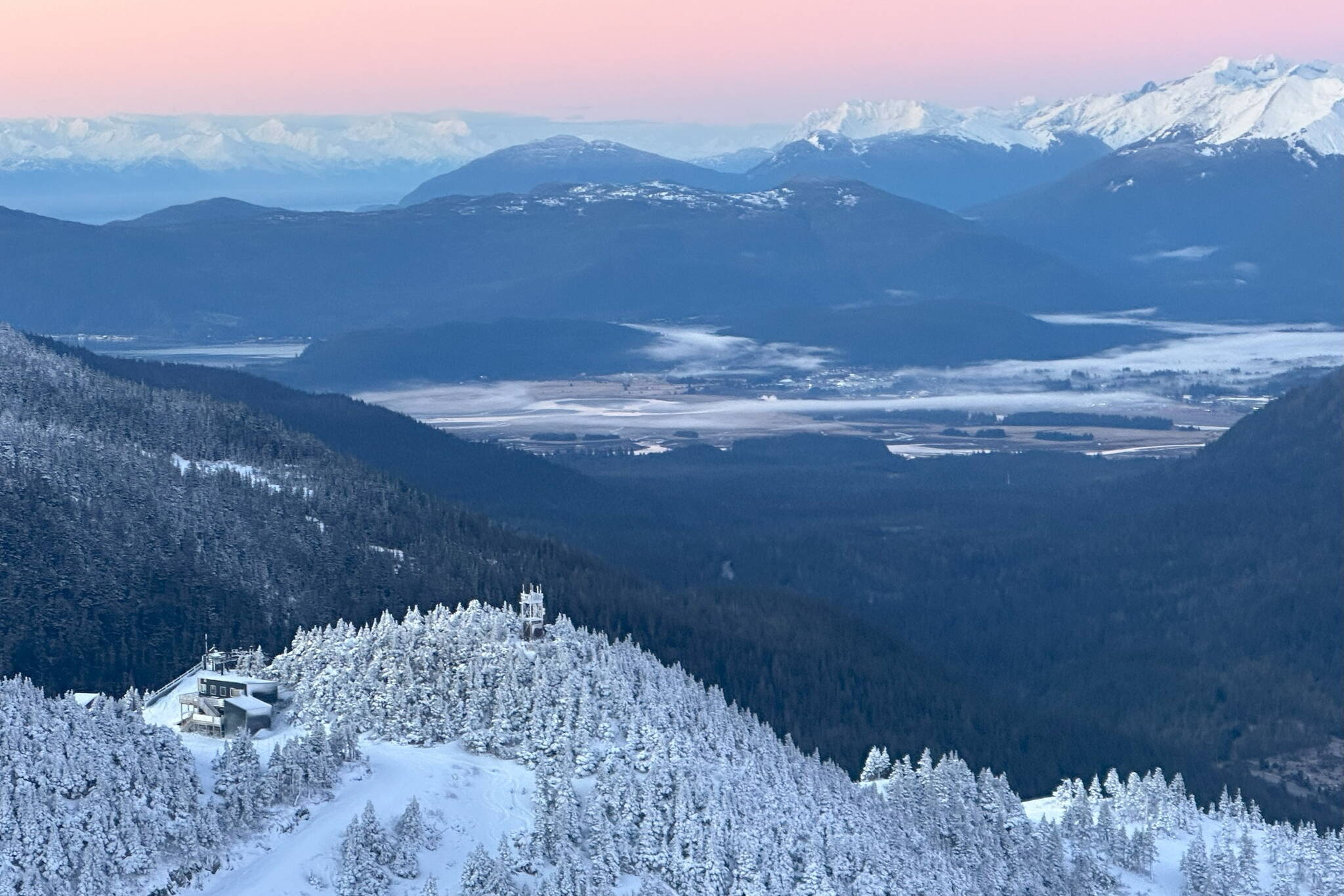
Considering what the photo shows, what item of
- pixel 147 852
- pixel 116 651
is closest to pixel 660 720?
pixel 147 852

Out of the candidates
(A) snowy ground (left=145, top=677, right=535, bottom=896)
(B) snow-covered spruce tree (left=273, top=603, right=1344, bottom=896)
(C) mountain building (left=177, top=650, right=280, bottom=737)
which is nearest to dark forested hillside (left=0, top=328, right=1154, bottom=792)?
(B) snow-covered spruce tree (left=273, top=603, right=1344, bottom=896)

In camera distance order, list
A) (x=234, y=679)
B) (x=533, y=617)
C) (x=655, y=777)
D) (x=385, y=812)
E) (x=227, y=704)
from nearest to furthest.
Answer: (x=385, y=812) → (x=655, y=777) → (x=227, y=704) → (x=234, y=679) → (x=533, y=617)

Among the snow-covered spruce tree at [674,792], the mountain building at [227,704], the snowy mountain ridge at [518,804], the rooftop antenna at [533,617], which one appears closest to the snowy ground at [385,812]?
the snowy mountain ridge at [518,804]

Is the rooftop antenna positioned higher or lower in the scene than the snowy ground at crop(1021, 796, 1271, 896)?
higher

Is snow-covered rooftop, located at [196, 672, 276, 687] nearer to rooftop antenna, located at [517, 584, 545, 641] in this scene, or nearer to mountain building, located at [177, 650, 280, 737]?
mountain building, located at [177, 650, 280, 737]

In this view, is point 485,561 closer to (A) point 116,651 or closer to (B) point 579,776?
(A) point 116,651

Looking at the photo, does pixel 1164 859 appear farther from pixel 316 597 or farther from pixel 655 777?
pixel 316 597

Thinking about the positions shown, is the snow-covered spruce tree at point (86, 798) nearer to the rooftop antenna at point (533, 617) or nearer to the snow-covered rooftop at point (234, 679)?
the snow-covered rooftop at point (234, 679)

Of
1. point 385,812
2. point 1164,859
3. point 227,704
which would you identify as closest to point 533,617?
point 227,704
